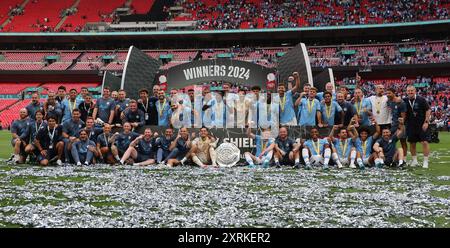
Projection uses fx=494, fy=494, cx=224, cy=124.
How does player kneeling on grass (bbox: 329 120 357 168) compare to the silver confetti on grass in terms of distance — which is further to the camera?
player kneeling on grass (bbox: 329 120 357 168)

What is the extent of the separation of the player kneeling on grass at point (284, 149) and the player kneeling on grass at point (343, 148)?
953 mm

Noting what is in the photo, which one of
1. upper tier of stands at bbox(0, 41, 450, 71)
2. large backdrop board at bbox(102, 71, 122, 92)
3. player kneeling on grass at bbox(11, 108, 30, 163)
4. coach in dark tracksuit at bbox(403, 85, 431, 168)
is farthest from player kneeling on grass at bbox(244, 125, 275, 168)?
upper tier of stands at bbox(0, 41, 450, 71)

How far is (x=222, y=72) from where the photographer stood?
584 inches

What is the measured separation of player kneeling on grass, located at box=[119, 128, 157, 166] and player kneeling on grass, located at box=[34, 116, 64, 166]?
1570 millimetres

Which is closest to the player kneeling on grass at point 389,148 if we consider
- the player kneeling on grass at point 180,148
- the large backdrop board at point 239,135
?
the large backdrop board at point 239,135

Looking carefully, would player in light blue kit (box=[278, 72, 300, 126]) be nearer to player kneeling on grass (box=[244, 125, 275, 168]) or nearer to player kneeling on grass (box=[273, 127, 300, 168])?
player kneeling on grass (box=[244, 125, 275, 168])

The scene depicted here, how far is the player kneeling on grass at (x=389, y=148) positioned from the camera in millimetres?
11367

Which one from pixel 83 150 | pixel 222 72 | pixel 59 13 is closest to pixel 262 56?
pixel 59 13

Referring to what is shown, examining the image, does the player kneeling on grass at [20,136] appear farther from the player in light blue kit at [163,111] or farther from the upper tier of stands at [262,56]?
the upper tier of stands at [262,56]

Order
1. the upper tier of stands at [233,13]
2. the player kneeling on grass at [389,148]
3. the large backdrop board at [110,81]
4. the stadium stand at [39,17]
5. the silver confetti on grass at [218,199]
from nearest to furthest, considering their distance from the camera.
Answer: the silver confetti on grass at [218,199] → the player kneeling on grass at [389,148] → the large backdrop board at [110,81] → the upper tier of stands at [233,13] → the stadium stand at [39,17]

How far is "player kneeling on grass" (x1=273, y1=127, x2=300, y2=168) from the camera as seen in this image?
38.5 ft

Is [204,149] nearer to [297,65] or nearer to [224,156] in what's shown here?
[224,156]

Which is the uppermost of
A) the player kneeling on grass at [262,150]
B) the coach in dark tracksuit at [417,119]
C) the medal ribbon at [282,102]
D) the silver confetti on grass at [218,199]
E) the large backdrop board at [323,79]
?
the large backdrop board at [323,79]

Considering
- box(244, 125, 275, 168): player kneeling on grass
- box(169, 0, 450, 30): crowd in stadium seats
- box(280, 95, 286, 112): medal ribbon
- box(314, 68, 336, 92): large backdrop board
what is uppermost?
box(169, 0, 450, 30): crowd in stadium seats
